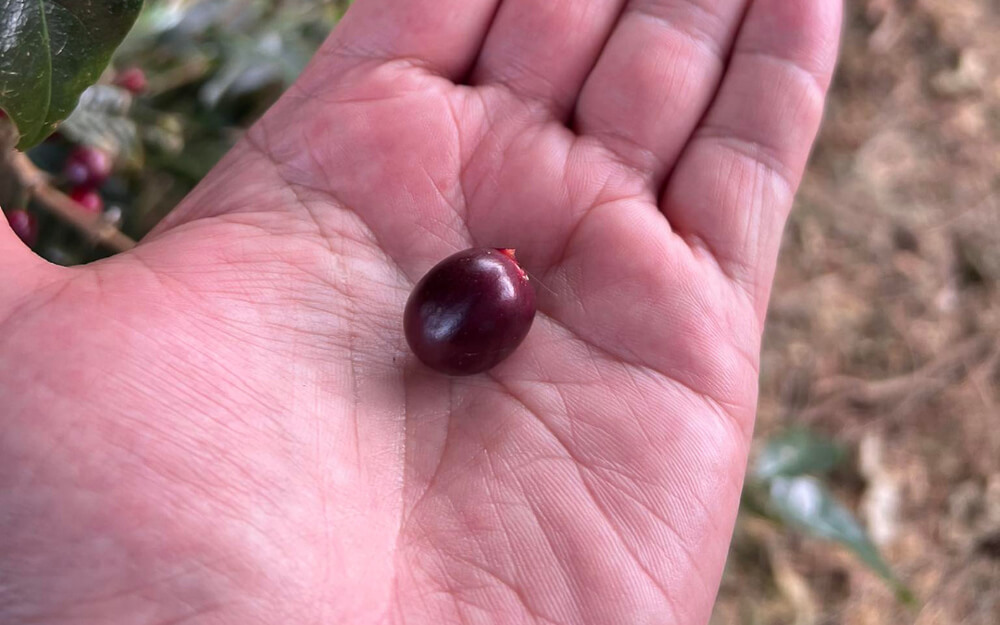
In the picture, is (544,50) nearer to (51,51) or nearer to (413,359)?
(413,359)


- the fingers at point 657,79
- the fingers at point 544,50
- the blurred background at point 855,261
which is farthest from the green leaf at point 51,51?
the fingers at point 657,79

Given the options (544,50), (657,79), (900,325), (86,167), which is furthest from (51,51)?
(900,325)

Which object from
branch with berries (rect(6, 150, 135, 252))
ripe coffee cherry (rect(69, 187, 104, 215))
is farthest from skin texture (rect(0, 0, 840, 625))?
ripe coffee cherry (rect(69, 187, 104, 215))

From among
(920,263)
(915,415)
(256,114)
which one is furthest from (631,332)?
(920,263)

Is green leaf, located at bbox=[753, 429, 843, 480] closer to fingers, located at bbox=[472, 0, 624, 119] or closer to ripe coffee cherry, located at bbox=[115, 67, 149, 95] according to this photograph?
fingers, located at bbox=[472, 0, 624, 119]

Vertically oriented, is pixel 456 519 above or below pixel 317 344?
below

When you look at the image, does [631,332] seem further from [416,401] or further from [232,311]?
[232,311]

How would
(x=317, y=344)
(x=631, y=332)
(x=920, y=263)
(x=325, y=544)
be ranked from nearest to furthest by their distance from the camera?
(x=325, y=544) → (x=317, y=344) → (x=631, y=332) → (x=920, y=263)
